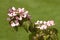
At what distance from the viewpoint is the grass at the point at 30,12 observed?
331cm

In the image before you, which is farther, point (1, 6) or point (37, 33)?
point (1, 6)

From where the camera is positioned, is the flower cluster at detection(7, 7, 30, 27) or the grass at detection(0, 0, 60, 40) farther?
the grass at detection(0, 0, 60, 40)

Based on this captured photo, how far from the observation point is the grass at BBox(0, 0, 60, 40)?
331 centimetres

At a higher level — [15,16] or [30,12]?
[30,12]

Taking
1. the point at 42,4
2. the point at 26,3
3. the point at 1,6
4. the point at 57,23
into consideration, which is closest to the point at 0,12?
the point at 1,6

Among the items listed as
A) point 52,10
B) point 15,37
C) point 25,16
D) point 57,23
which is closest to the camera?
point 25,16

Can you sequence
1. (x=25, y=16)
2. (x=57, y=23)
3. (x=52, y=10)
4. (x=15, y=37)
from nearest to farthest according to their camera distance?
(x=25, y=16) → (x=15, y=37) → (x=57, y=23) → (x=52, y=10)

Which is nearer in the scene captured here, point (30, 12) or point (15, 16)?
point (15, 16)

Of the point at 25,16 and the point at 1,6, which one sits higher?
the point at 1,6

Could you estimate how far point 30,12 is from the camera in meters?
3.70

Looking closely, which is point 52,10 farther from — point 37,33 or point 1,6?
point 37,33

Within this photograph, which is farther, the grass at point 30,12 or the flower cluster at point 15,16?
the grass at point 30,12

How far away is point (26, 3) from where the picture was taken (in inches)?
153

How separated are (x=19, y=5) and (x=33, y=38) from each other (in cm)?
164
